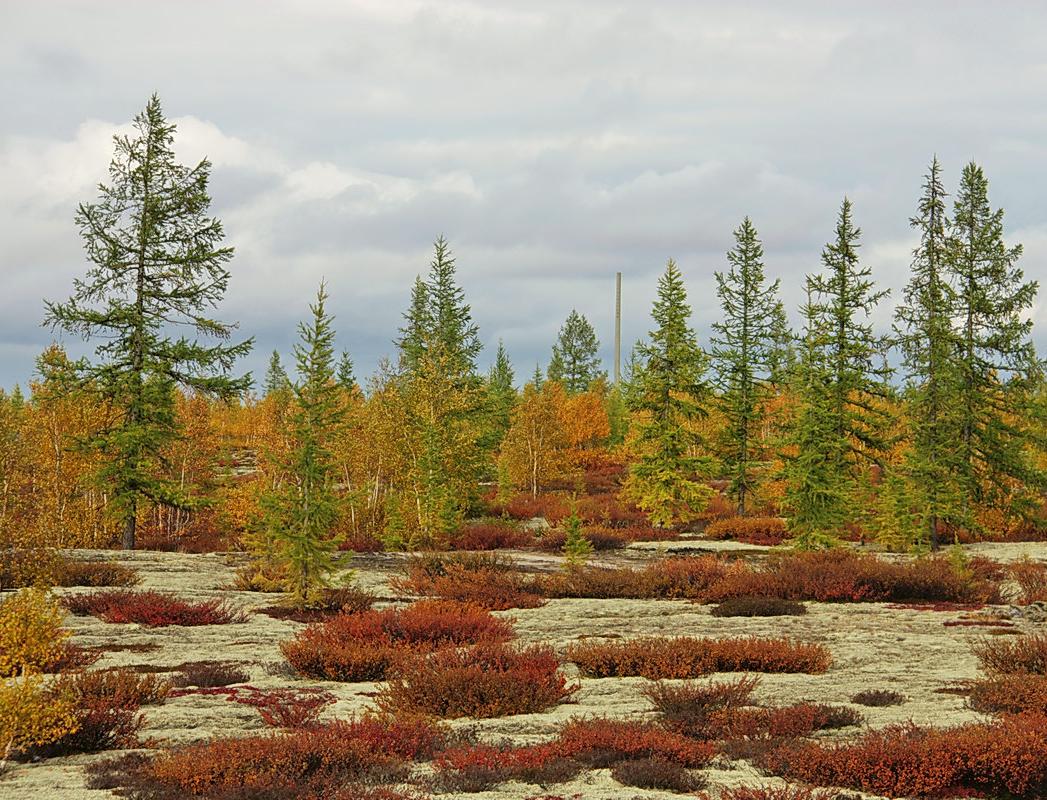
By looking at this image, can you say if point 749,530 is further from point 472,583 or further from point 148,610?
point 148,610

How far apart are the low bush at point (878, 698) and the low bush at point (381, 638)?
5.23m

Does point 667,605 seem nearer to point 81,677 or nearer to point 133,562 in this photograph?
point 81,677

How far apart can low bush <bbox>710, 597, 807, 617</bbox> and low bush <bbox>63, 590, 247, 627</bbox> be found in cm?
884

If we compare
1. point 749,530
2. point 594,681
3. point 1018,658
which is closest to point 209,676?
point 594,681

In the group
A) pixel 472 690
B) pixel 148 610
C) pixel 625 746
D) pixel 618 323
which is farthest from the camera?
pixel 618 323

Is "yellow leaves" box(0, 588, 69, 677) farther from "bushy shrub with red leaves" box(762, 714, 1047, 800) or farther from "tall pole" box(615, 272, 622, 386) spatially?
"tall pole" box(615, 272, 622, 386)

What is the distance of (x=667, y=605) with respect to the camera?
1803cm

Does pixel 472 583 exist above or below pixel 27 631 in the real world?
below

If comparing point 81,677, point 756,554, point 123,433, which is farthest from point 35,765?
point 756,554

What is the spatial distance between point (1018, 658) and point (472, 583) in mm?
11291

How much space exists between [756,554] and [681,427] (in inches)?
441

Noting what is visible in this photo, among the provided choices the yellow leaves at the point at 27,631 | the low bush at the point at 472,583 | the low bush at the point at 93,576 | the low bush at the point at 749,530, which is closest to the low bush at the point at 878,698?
the yellow leaves at the point at 27,631

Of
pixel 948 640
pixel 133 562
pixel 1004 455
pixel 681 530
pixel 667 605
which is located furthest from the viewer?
pixel 681 530

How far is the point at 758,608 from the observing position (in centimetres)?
1664
